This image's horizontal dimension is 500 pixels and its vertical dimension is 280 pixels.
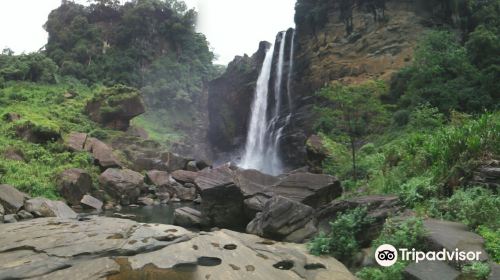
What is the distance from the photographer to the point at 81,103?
4216cm

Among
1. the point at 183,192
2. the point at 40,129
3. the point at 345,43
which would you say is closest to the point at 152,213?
the point at 183,192

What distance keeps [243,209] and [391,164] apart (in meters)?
6.22

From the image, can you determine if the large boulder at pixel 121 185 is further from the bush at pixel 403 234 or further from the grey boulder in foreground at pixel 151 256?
the bush at pixel 403 234

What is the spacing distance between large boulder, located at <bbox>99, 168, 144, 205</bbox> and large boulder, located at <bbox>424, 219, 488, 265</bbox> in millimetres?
20042

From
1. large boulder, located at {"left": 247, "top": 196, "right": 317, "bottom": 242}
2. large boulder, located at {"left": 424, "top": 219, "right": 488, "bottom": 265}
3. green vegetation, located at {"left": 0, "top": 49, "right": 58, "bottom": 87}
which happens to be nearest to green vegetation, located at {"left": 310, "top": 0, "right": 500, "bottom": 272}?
large boulder, located at {"left": 424, "top": 219, "right": 488, "bottom": 265}

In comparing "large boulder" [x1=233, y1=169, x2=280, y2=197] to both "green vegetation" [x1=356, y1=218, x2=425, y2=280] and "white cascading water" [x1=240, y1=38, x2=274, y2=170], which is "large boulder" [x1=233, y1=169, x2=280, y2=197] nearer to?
"green vegetation" [x1=356, y1=218, x2=425, y2=280]

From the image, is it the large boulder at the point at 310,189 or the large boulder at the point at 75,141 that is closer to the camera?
the large boulder at the point at 310,189

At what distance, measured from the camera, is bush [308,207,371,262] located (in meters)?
8.22

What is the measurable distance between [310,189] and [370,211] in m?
5.55

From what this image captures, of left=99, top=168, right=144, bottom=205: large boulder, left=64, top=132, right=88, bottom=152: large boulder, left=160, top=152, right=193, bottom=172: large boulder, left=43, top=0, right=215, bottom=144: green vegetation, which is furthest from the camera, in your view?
left=43, top=0, right=215, bottom=144: green vegetation

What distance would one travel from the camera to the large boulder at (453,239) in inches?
243

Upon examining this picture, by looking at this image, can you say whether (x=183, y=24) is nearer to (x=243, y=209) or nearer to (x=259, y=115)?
(x=259, y=115)

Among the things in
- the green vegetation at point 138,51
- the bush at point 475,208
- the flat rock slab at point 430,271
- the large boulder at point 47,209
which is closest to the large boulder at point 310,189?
the bush at point 475,208

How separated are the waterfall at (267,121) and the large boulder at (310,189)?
1862 centimetres
